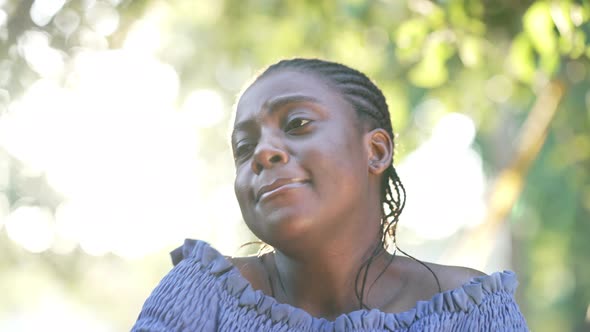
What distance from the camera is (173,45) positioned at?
9383mm

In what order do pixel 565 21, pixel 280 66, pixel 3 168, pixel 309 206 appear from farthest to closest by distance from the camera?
pixel 3 168, pixel 565 21, pixel 280 66, pixel 309 206

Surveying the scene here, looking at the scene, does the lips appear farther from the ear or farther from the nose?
the ear

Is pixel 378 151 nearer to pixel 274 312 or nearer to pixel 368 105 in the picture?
pixel 368 105

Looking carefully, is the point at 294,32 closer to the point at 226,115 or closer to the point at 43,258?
the point at 43,258

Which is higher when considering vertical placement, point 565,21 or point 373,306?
point 565,21

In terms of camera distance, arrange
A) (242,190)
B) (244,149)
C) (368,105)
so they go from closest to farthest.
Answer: (242,190)
(244,149)
(368,105)

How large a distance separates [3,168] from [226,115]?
5295 mm

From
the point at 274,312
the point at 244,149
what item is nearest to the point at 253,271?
the point at 274,312

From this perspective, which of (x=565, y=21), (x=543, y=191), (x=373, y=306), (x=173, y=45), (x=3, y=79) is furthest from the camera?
(x=543, y=191)

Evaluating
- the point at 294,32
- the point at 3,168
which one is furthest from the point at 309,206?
the point at 3,168

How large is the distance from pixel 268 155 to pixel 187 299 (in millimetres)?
427

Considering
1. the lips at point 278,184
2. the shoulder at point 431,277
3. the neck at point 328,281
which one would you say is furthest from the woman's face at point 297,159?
the shoulder at point 431,277

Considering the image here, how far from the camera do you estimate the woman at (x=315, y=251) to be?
7.34 ft

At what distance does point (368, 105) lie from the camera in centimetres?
256
